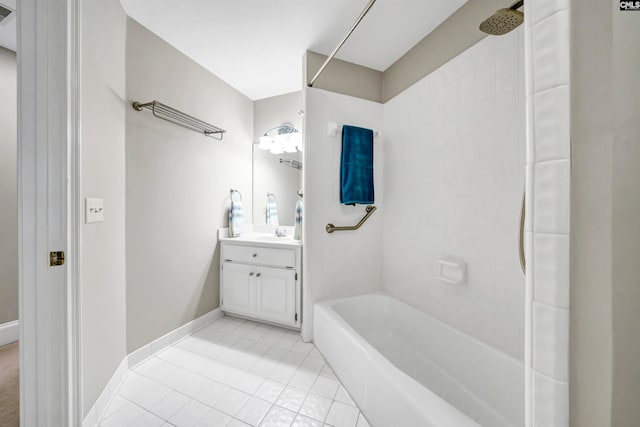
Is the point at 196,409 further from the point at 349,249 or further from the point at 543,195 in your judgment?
the point at 543,195

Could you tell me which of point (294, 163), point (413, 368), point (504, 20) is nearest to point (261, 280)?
point (294, 163)

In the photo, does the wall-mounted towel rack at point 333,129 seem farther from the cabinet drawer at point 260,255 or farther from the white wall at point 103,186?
the white wall at point 103,186

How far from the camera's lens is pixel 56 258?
37.2 inches

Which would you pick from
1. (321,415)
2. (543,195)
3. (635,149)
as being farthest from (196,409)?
(635,149)

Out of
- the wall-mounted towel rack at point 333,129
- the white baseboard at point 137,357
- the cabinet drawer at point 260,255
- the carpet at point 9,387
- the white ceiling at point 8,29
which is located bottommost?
the carpet at point 9,387

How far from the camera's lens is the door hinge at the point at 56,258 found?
3.07 ft

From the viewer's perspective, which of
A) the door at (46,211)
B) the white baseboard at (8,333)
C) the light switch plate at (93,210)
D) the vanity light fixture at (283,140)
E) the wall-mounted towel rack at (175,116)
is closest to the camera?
the door at (46,211)

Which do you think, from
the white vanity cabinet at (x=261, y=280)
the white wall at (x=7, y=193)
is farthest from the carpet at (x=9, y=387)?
the white vanity cabinet at (x=261, y=280)

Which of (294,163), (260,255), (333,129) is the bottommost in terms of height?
(260,255)

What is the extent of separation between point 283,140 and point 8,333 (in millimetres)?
2696

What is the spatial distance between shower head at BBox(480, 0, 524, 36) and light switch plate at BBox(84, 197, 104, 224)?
1.94 metres

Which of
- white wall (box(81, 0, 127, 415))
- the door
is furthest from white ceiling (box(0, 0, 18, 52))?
the door

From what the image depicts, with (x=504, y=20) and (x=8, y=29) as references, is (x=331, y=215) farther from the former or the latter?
(x=8, y=29)

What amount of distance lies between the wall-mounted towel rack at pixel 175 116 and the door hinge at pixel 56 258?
3.63 ft
